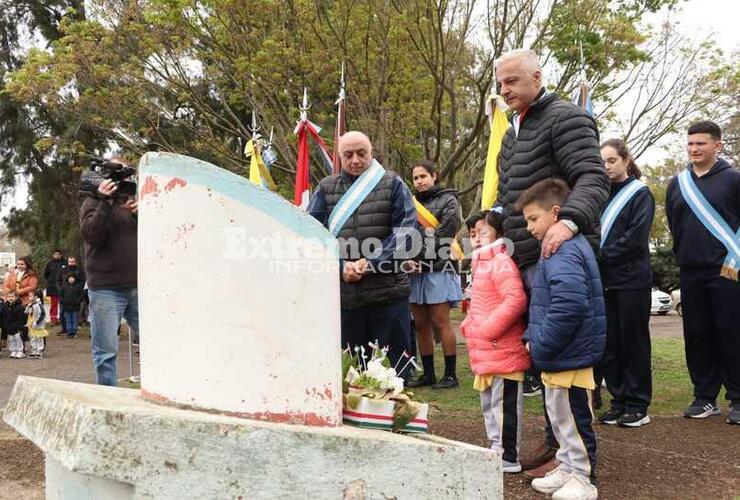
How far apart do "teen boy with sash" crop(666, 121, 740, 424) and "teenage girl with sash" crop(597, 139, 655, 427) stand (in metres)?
0.46

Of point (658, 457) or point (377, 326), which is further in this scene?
point (377, 326)

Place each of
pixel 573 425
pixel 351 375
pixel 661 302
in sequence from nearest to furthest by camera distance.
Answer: pixel 351 375 < pixel 573 425 < pixel 661 302

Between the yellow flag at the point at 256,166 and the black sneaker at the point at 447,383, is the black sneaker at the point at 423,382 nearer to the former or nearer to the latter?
the black sneaker at the point at 447,383

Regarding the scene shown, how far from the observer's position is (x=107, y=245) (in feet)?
17.4

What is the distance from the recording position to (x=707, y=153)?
216 inches

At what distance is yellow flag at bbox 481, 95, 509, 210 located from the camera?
5711 mm

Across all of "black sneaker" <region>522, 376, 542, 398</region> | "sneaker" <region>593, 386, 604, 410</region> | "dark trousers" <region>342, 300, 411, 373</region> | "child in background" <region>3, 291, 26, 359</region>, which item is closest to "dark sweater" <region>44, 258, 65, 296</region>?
"child in background" <region>3, 291, 26, 359</region>

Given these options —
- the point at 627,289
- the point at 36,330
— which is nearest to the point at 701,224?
the point at 627,289

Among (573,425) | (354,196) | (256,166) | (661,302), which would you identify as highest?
(256,166)

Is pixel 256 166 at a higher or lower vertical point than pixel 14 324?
higher

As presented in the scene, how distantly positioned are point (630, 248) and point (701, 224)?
2.25 ft

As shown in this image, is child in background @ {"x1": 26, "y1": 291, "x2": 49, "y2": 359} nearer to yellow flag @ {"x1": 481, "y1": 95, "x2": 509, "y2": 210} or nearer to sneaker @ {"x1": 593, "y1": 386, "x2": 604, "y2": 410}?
yellow flag @ {"x1": 481, "y1": 95, "x2": 509, "y2": 210}

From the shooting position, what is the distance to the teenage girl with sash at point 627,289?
512 cm

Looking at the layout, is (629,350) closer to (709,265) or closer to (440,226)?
(709,265)
